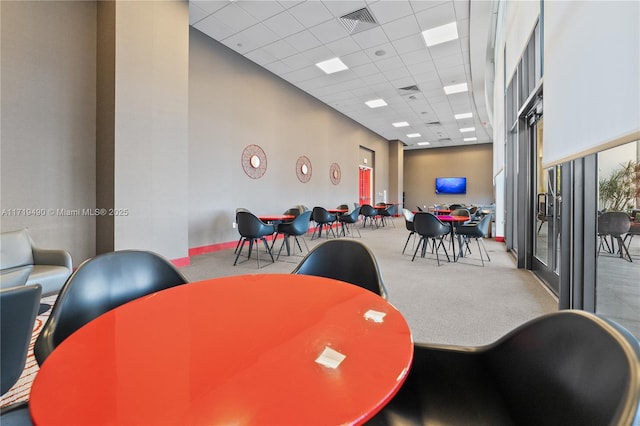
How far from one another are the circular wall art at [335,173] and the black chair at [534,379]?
8.49m

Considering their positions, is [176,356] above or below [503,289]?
above

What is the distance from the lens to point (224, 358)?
0.63m

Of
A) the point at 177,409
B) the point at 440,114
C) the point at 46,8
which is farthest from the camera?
the point at 440,114

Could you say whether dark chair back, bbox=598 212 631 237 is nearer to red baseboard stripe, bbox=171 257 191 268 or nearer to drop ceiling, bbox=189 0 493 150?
drop ceiling, bbox=189 0 493 150

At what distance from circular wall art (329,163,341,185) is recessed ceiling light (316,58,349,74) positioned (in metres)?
3.31

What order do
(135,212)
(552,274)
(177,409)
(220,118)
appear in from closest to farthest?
(177,409) → (552,274) → (135,212) → (220,118)

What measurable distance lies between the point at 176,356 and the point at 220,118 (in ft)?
18.2

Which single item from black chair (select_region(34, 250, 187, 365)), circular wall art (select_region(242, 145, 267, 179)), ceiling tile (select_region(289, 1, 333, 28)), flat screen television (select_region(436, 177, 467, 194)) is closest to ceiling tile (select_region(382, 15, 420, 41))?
ceiling tile (select_region(289, 1, 333, 28))

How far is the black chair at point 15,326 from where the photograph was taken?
1.02 metres

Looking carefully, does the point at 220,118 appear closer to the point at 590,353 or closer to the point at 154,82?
the point at 154,82

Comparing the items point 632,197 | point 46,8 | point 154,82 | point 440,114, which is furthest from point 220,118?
point 440,114

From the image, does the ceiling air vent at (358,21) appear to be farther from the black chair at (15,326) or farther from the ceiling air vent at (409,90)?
the black chair at (15,326)

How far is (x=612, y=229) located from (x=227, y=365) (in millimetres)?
2531

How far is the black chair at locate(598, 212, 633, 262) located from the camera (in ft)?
6.18
